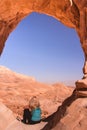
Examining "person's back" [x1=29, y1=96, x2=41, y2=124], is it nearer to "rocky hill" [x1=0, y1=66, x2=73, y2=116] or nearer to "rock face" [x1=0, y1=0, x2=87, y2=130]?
"rock face" [x1=0, y1=0, x2=87, y2=130]

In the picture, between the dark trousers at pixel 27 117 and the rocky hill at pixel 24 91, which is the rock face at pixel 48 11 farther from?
the rocky hill at pixel 24 91

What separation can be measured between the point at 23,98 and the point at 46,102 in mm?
3501

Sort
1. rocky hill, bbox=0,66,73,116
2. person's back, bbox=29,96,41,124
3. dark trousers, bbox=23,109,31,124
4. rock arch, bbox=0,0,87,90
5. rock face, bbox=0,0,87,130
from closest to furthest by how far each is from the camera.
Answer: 1. person's back, bbox=29,96,41,124
2. dark trousers, bbox=23,109,31,124
3. rock face, bbox=0,0,87,130
4. rock arch, bbox=0,0,87,90
5. rocky hill, bbox=0,66,73,116

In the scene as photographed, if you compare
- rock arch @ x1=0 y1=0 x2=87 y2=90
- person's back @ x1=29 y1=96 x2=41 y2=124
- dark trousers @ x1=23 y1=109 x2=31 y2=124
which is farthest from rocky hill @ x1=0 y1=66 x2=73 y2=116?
person's back @ x1=29 y1=96 x2=41 y2=124

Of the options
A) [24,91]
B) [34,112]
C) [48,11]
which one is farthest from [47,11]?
[24,91]

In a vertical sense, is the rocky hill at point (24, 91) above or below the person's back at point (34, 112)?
below

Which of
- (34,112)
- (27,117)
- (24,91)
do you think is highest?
(34,112)

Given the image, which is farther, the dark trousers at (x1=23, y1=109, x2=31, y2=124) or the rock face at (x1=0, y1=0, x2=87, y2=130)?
the rock face at (x1=0, y1=0, x2=87, y2=130)

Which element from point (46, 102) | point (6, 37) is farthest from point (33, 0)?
point (46, 102)

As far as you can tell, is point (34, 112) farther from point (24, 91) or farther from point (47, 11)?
point (24, 91)

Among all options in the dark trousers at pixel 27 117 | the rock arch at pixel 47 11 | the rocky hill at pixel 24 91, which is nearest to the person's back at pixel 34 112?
the dark trousers at pixel 27 117

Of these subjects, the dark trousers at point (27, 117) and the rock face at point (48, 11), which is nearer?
the dark trousers at point (27, 117)

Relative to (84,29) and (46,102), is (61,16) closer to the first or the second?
(84,29)

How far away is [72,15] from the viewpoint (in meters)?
15.8
